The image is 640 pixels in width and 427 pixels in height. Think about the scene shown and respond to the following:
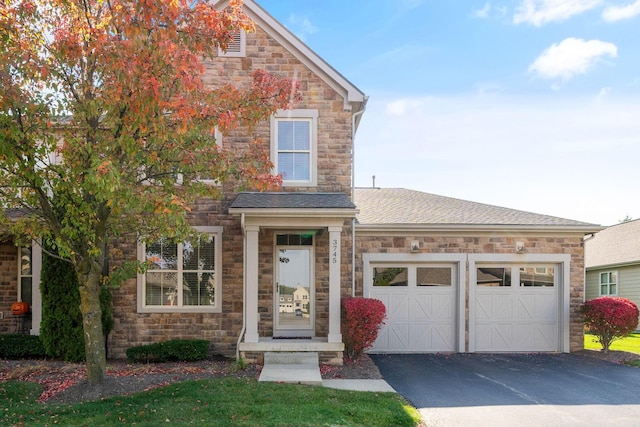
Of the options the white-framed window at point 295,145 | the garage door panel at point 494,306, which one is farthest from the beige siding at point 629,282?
the white-framed window at point 295,145

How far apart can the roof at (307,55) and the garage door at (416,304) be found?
430 centimetres

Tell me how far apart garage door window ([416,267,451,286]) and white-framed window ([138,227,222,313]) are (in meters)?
5.08

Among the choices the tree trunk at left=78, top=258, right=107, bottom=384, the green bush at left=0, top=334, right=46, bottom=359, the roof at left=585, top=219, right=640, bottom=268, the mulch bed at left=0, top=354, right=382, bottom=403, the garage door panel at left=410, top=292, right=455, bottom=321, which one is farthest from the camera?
the roof at left=585, top=219, right=640, bottom=268

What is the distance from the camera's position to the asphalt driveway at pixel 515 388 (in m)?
7.40

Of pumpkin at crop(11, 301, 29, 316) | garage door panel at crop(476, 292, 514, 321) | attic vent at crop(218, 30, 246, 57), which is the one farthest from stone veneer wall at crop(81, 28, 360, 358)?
garage door panel at crop(476, 292, 514, 321)

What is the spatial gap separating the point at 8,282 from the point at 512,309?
12.6 meters

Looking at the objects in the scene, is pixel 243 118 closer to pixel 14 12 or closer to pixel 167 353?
pixel 14 12

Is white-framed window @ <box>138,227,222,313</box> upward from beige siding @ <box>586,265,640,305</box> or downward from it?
upward

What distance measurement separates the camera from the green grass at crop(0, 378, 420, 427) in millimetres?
6652

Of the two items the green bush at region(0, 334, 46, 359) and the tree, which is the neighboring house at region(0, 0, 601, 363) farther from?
the tree

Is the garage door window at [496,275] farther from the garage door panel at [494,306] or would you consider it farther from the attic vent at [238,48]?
the attic vent at [238,48]

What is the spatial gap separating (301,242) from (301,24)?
5.23 meters

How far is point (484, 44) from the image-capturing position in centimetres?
1160

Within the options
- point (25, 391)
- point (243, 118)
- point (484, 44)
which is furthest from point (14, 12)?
point (484, 44)
